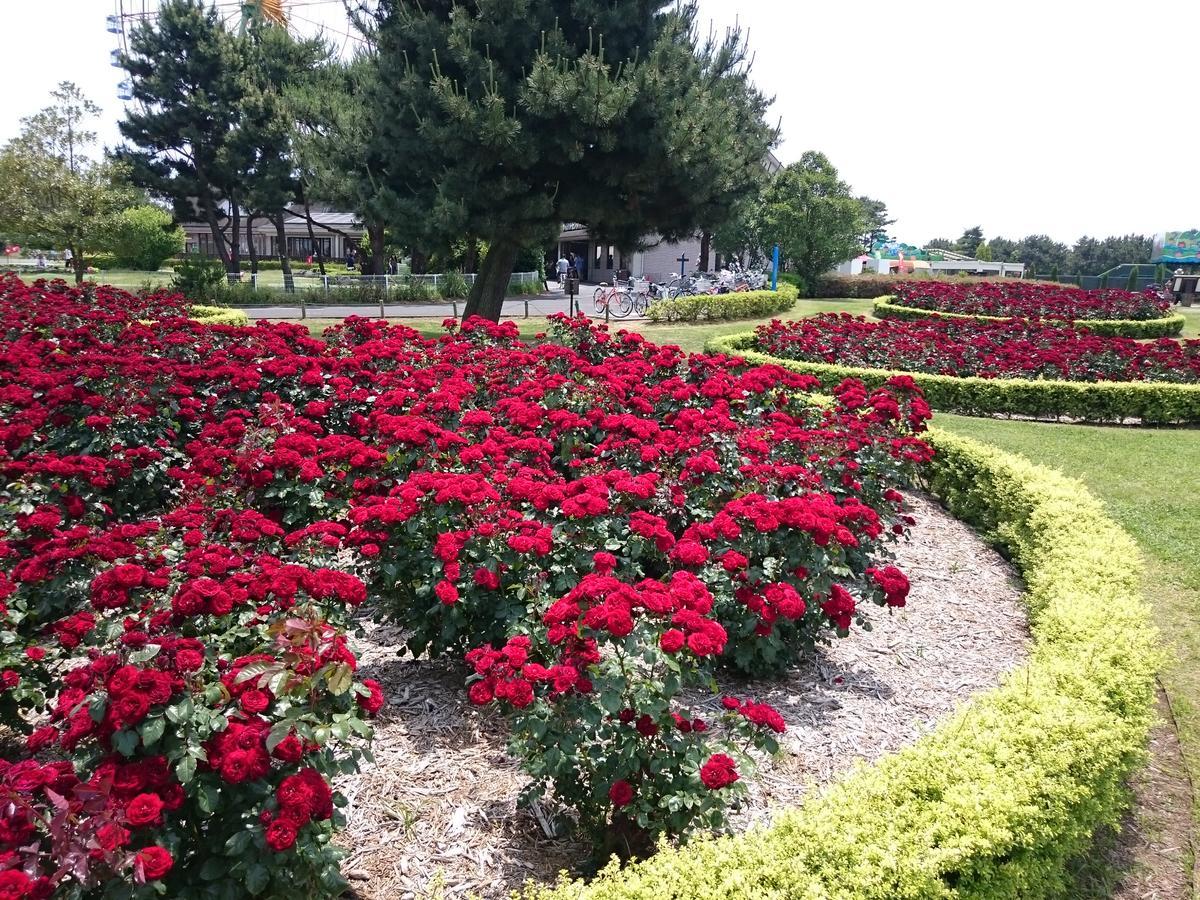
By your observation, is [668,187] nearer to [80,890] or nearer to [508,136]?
[508,136]

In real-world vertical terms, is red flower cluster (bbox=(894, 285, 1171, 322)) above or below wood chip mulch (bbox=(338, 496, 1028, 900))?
above

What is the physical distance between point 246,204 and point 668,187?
951 inches

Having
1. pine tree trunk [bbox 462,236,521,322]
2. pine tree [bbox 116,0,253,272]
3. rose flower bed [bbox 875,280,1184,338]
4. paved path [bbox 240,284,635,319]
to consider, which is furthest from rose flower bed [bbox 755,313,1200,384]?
pine tree [bbox 116,0,253,272]

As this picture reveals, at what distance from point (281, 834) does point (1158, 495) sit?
29.4ft

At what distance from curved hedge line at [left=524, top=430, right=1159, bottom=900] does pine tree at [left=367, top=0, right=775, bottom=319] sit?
12225mm

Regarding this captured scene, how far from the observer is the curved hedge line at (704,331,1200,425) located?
11.9m

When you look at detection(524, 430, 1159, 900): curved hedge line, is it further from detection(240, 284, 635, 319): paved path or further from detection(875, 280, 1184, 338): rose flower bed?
detection(875, 280, 1184, 338): rose flower bed

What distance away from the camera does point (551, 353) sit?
7.14 metres

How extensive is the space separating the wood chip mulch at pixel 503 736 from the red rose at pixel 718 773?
0.84 m

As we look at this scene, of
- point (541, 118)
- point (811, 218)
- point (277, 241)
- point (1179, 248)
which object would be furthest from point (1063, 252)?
point (541, 118)

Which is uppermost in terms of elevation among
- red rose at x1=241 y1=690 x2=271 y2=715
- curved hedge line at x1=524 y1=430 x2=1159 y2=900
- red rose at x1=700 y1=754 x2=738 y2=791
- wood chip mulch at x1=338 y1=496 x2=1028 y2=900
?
red rose at x1=241 y1=690 x2=271 y2=715

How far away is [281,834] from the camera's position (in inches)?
81.0

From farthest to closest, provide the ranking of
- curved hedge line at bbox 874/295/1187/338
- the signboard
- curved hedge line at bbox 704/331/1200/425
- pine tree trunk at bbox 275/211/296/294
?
the signboard < pine tree trunk at bbox 275/211/296/294 < curved hedge line at bbox 874/295/1187/338 < curved hedge line at bbox 704/331/1200/425

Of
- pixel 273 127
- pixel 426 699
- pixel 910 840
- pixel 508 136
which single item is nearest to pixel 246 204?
pixel 273 127
